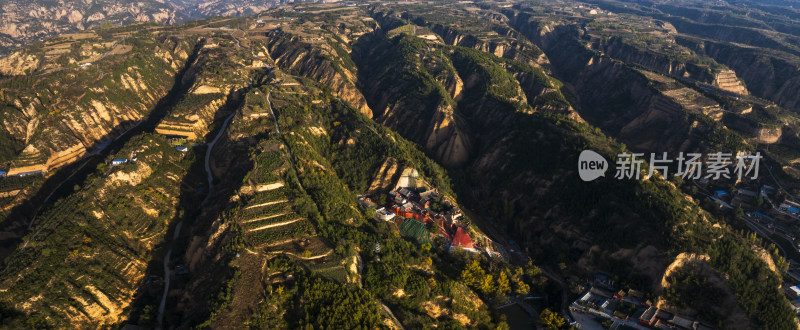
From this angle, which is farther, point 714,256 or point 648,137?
point 648,137

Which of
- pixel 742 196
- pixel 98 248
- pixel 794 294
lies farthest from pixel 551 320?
pixel 98 248

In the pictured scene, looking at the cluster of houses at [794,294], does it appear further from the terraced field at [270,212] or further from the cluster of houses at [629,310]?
the terraced field at [270,212]

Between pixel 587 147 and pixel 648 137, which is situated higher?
pixel 587 147

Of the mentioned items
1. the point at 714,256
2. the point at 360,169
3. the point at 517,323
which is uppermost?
the point at 714,256

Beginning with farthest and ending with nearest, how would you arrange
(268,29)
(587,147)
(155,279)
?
(268,29) → (587,147) → (155,279)

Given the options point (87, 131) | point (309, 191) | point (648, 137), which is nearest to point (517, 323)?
point (309, 191)

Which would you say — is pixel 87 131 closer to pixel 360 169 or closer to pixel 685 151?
pixel 360 169

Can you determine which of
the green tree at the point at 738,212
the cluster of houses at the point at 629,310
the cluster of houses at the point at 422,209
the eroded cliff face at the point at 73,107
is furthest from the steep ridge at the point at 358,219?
the green tree at the point at 738,212
